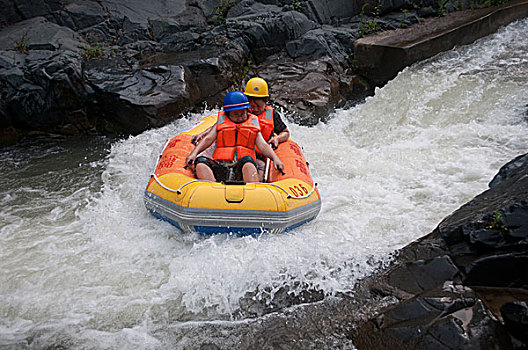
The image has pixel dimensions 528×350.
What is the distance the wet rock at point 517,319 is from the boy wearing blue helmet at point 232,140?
2.44m

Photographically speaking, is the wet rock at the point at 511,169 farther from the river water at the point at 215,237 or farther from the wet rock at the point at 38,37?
the wet rock at the point at 38,37

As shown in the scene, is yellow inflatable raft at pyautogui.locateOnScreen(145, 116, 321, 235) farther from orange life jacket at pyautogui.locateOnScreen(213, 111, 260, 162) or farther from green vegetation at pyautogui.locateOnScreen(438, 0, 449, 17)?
green vegetation at pyautogui.locateOnScreen(438, 0, 449, 17)

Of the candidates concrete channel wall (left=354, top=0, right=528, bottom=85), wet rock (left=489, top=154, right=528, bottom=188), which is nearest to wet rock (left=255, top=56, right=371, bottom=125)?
concrete channel wall (left=354, top=0, right=528, bottom=85)

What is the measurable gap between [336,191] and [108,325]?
2.72 m

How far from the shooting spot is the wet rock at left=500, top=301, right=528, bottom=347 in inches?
91.0

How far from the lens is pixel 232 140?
14.6 feet

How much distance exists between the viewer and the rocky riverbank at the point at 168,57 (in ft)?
21.0

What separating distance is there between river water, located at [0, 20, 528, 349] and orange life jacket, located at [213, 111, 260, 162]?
0.96 meters

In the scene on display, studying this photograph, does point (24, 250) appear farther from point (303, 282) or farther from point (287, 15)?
point (287, 15)

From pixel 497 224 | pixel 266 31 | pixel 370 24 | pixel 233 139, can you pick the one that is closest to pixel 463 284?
pixel 497 224

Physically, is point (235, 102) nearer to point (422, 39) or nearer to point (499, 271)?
point (499, 271)

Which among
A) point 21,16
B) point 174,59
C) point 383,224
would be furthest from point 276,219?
point 21,16

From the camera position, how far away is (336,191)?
15.5ft

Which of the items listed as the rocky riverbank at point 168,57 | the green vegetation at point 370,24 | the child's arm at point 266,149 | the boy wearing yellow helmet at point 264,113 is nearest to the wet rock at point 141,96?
the rocky riverbank at point 168,57
